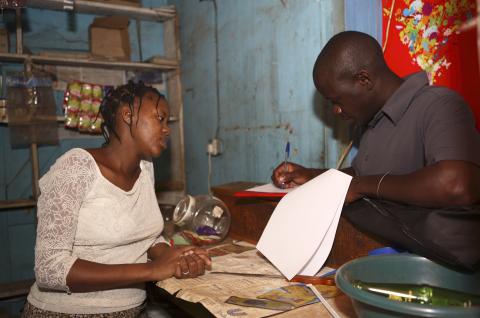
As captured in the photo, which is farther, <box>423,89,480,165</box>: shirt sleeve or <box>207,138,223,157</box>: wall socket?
<box>207,138,223,157</box>: wall socket

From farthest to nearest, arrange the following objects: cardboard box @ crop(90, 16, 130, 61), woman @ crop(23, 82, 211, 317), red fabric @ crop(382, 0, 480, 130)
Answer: cardboard box @ crop(90, 16, 130, 61), red fabric @ crop(382, 0, 480, 130), woman @ crop(23, 82, 211, 317)

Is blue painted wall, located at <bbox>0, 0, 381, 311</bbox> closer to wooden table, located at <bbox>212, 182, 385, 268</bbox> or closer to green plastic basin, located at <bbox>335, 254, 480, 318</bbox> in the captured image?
wooden table, located at <bbox>212, 182, 385, 268</bbox>

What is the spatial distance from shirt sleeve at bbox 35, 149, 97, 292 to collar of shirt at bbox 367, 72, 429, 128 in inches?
43.9

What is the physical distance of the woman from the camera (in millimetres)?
1339

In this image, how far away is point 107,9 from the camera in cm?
326

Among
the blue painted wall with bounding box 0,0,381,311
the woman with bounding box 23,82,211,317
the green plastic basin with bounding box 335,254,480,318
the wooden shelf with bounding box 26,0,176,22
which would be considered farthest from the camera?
the wooden shelf with bounding box 26,0,176,22

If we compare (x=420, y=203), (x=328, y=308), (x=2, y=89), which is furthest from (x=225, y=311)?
(x=2, y=89)

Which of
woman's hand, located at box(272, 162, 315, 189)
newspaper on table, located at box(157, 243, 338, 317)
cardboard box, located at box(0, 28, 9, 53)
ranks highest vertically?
cardboard box, located at box(0, 28, 9, 53)

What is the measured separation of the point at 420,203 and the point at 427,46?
0.82 meters

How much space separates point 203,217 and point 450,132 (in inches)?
51.3

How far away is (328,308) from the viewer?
1047 mm

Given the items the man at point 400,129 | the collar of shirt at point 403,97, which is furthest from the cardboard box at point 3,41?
the collar of shirt at point 403,97

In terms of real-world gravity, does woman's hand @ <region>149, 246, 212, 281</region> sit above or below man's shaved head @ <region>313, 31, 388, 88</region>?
below

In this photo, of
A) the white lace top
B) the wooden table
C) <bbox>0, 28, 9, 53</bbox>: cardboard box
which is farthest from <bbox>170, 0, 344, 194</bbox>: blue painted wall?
<bbox>0, 28, 9, 53</bbox>: cardboard box
